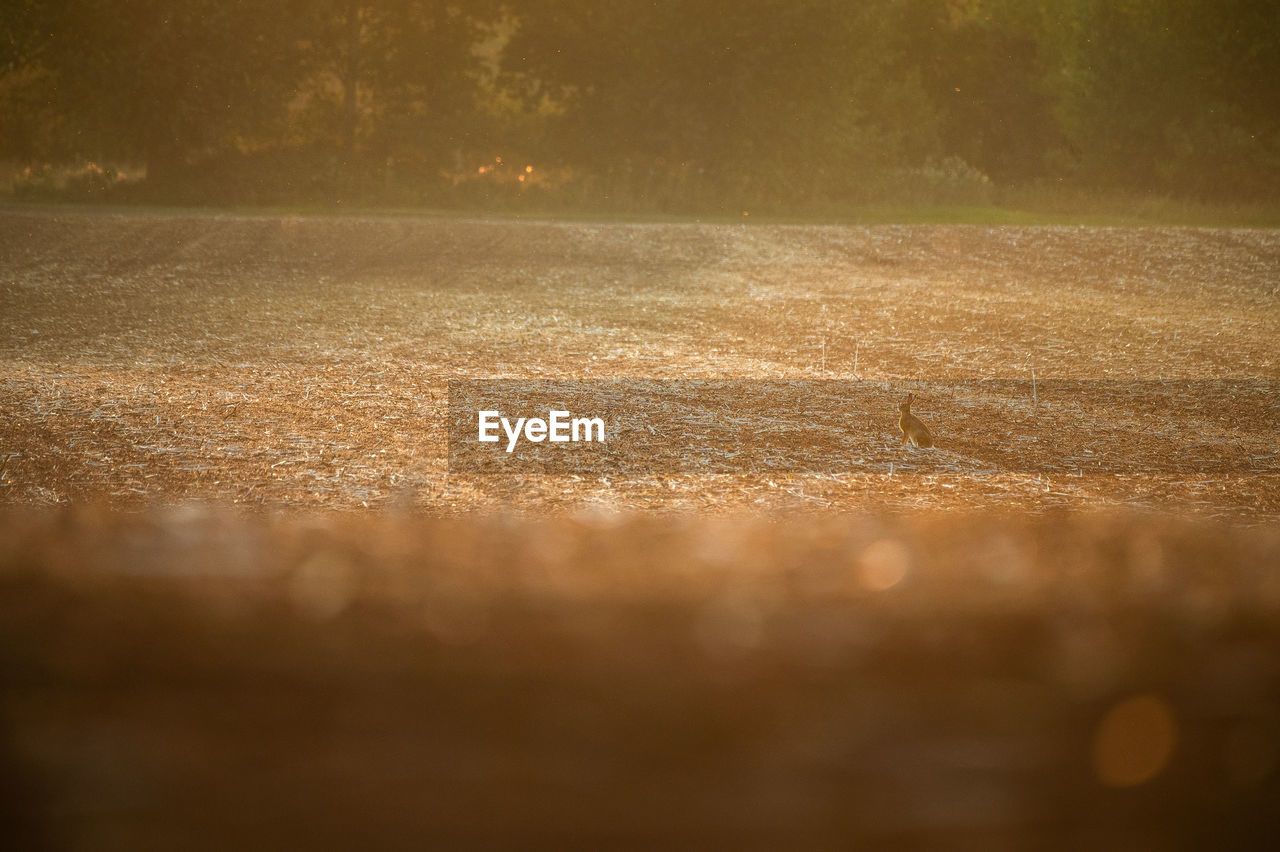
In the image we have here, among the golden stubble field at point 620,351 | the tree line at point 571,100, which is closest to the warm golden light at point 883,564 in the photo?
the golden stubble field at point 620,351

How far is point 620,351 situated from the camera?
40.0 feet

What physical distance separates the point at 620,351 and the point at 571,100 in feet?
94.7

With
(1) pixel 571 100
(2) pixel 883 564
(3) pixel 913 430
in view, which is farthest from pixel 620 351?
(1) pixel 571 100

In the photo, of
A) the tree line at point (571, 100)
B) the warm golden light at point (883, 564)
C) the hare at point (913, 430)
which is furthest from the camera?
the tree line at point (571, 100)

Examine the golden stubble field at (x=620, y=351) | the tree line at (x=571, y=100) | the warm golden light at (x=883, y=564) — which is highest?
the tree line at (x=571, y=100)

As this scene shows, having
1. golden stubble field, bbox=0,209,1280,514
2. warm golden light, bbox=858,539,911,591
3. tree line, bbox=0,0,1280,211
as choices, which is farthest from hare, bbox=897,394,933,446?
tree line, bbox=0,0,1280,211

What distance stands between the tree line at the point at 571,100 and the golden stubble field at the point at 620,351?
425 inches

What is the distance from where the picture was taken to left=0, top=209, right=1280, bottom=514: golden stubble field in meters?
6.61

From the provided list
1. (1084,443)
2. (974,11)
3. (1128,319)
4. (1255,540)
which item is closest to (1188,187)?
(974,11)

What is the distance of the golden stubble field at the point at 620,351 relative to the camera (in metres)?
6.61

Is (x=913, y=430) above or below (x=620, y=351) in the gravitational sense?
above

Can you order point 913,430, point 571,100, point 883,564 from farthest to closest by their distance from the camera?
point 571,100 < point 913,430 < point 883,564

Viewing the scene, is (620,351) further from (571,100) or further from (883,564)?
(571,100)

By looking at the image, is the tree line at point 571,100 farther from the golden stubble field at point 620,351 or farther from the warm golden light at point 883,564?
the warm golden light at point 883,564
